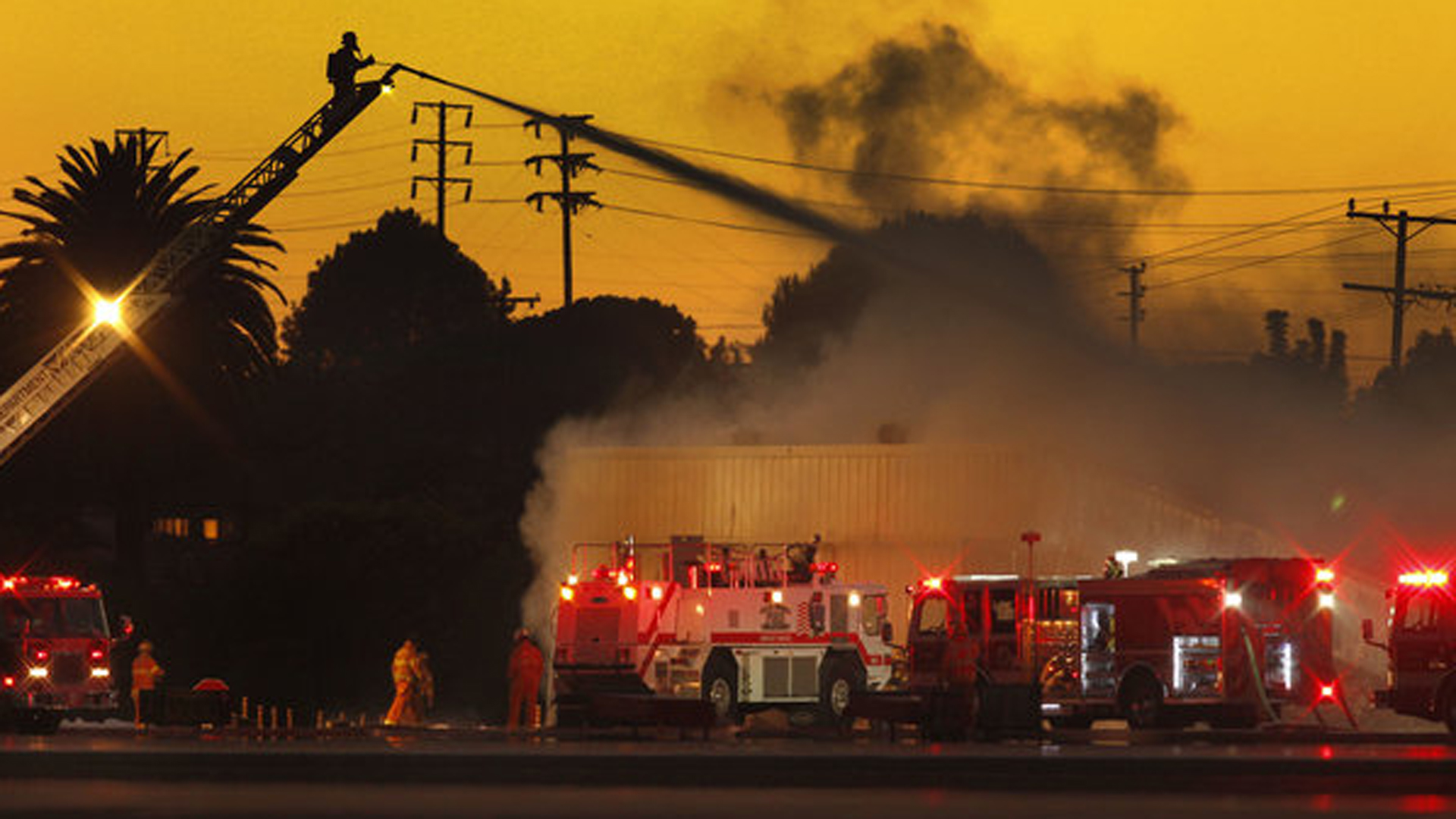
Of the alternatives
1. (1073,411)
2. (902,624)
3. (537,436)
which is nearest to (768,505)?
(902,624)

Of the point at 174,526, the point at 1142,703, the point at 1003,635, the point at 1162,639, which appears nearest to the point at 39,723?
the point at 1003,635

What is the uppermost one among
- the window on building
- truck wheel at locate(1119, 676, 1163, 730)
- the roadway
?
the window on building

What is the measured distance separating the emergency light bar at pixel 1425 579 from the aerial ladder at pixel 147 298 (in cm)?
1790

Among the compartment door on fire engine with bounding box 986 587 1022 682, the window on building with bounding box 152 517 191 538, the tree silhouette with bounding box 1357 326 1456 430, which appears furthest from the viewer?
the window on building with bounding box 152 517 191 538

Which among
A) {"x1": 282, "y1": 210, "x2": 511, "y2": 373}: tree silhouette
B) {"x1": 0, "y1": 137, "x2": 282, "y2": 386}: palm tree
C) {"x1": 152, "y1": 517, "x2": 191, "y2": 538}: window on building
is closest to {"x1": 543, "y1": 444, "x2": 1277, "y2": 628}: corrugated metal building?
{"x1": 0, "y1": 137, "x2": 282, "y2": 386}: palm tree

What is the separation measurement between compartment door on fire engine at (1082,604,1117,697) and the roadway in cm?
260

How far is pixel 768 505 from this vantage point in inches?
2147

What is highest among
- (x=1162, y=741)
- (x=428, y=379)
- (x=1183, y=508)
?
(x=428, y=379)

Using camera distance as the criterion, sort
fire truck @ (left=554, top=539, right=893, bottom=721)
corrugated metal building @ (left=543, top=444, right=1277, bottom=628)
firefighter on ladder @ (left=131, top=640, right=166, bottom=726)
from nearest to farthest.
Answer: fire truck @ (left=554, top=539, right=893, bottom=721), firefighter on ladder @ (left=131, top=640, right=166, bottom=726), corrugated metal building @ (left=543, top=444, right=1277, bottom=628)

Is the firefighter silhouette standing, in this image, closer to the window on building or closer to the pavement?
the pavement

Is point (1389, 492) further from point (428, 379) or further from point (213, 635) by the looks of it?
point (428, 379)

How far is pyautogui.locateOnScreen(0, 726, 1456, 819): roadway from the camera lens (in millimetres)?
26234

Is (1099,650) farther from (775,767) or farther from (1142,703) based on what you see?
(775,767)

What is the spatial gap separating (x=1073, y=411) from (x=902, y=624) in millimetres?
8779
